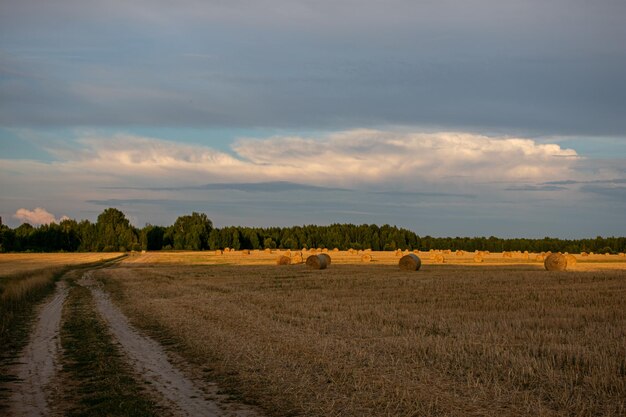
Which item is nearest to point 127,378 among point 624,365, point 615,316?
point 624,365

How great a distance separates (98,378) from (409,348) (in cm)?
614

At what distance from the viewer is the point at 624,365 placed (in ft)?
35.1

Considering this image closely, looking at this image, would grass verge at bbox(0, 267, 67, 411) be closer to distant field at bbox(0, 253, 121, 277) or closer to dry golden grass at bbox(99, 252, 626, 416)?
dry golden grass at bbox(99, 252, 626, 416)

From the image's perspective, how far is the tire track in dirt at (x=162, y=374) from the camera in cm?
886

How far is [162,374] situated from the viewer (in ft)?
36.2

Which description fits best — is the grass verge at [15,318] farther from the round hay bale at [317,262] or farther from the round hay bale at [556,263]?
the round hay bale at [556,263]

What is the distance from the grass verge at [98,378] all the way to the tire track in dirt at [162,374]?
0.26 meters

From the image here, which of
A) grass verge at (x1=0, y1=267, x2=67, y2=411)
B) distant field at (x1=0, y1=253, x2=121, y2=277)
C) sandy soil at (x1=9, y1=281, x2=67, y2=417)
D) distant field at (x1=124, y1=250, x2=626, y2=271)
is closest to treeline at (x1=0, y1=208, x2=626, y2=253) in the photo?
distant field at (x1=0, y1=253, x2=121, y2=277)

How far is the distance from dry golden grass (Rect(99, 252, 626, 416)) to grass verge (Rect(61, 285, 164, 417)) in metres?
1.47

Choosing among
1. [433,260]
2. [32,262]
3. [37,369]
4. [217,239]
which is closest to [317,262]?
[433,260]

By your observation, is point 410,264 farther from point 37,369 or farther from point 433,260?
point 37,369

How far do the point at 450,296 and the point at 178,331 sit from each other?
11.6 metres

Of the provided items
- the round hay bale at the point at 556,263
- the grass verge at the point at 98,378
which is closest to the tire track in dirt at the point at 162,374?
the grass verge at the point at 98,378

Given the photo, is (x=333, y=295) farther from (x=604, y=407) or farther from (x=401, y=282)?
(x=604, y=407)
